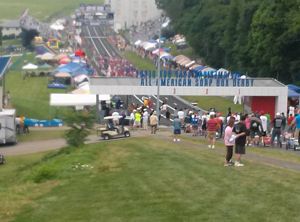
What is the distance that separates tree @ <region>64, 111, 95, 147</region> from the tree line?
3592 centimetres

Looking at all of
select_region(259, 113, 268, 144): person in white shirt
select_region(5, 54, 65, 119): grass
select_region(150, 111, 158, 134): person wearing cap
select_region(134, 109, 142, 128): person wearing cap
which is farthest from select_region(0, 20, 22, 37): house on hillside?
select_region(259, 113, 268, 144): person in white shirt

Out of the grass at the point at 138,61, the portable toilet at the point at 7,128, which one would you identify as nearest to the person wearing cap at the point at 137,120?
the portable toilet at the point at 7,128

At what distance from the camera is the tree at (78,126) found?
30.3 metres

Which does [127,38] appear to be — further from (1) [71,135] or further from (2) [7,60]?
(1) [71,135]

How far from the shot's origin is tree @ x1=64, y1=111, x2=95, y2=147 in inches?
1192

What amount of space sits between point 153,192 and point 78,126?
46.8ft

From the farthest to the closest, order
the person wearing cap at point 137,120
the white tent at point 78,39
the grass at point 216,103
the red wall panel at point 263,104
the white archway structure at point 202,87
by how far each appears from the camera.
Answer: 1. the white tent at point 78,39
2. the grass at point 216,103
3. the red wall panel at point 263,104
4. the white archway structure at point 202,87
5. the person wearing cap at point 137,120

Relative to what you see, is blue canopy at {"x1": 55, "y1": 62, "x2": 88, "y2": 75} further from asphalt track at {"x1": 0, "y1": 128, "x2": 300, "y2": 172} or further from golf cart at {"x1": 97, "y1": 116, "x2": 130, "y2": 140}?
golf cart at {"x1": 97, "y1": 116, "x2": 130, "y2": 140}

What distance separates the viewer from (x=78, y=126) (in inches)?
1208

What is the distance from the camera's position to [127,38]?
499 feet

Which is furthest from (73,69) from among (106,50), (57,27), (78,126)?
(57,27)

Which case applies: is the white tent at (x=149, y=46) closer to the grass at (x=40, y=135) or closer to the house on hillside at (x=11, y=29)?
the house on hillside at (x=11, y=29)

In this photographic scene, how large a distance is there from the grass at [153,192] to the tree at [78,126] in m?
6.14

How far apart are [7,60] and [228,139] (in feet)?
86.9
